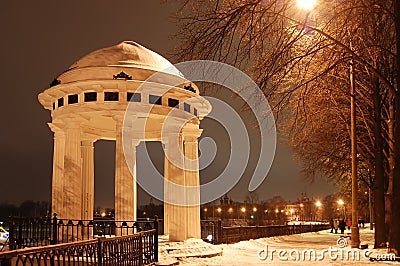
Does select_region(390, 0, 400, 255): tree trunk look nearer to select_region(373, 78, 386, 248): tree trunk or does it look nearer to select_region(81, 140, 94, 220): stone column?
select_region(373, 78, 386, 248): tree trunk

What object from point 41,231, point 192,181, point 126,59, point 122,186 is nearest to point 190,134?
point 192,181

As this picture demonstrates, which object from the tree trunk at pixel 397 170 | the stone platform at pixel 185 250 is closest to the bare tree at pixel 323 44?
the tree trunk at pixel 397 170

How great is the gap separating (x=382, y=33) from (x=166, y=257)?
391 inches

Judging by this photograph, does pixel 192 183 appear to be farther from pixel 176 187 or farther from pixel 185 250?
pixel 185 250

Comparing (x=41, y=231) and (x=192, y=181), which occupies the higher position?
(x=192, y=181)

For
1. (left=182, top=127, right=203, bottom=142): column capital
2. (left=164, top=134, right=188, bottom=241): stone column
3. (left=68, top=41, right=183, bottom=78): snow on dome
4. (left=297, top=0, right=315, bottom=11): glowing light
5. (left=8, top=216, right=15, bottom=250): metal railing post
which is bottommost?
(left=8, top=216, right=15, bottom=250): metal railing post

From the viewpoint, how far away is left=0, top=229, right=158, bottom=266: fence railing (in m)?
8.19

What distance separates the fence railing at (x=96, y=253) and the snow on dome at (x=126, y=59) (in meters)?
7.52

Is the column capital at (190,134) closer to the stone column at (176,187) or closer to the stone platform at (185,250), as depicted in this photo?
the stone column at (176,187)

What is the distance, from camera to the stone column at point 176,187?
70.7 feet

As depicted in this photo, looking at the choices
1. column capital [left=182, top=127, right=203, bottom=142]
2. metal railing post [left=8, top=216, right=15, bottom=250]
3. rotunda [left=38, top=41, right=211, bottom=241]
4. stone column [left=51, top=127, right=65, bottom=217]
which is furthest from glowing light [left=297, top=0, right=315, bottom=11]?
metal railing post [left=8, top=216, right=15, bottom=250]

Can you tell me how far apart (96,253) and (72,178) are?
9.31m

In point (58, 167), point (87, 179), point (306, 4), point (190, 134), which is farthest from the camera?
point (87, 179)

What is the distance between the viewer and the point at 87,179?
966 inches
